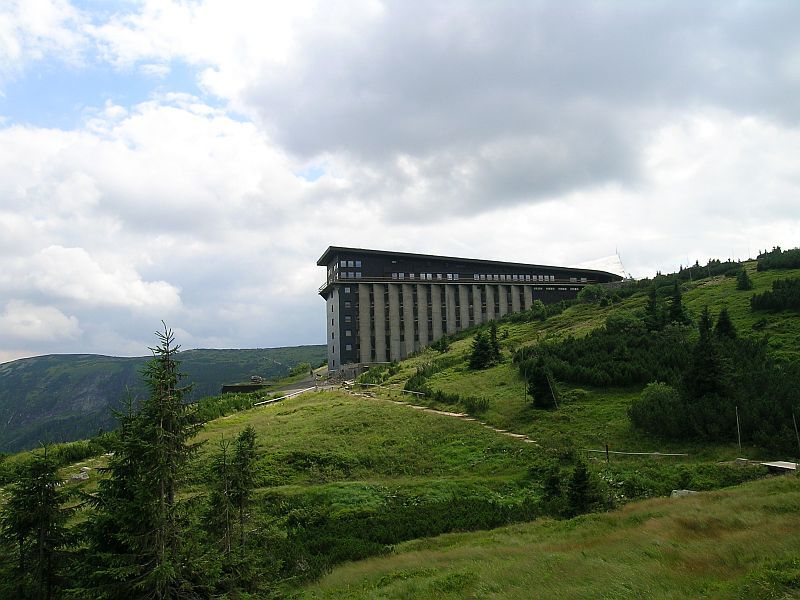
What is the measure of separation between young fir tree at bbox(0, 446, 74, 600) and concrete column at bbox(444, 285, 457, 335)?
8127cm

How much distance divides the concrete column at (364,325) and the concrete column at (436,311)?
39.1 feet

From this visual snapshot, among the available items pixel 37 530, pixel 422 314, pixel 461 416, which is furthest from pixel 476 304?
pixel 37 530

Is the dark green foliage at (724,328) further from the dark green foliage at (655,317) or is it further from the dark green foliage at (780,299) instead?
the dark green foliage at (780,299)

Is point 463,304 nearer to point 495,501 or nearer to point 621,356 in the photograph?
point 621,356

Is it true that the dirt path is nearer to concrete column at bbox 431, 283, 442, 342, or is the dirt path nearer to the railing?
the railing

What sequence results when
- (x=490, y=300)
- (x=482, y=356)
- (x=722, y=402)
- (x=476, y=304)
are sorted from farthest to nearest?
(x=490, y=300) → (x=476, y=304) → (x=482, y=356) → (x=722, y=402)

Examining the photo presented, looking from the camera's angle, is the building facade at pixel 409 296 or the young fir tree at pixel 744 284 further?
the building facade at pixel 409 296

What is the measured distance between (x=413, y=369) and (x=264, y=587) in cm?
4842

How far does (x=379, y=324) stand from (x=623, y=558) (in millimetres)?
75901

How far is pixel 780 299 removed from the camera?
159ft

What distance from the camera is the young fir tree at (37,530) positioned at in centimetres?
1416

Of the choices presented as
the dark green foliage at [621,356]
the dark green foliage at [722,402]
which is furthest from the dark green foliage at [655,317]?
the dark green foliage at [722,402]

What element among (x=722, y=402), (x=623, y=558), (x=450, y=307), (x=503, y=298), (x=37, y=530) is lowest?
(x=623, y=558)

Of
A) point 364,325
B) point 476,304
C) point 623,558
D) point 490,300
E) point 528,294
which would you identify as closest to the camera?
point 623,558
